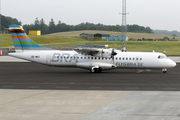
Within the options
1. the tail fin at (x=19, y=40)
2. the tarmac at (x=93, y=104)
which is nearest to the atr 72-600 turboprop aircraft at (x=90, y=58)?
the tail fin at (x=19, y=40)

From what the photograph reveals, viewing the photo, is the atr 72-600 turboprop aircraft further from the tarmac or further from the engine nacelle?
the tarmac

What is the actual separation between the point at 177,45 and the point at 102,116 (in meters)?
95.4

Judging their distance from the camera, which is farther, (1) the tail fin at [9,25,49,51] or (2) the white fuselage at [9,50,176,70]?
(1) the tail fin at [9,25,49,51]

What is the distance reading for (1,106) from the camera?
46.1ft

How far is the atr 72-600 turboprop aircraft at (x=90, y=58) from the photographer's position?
3092 centimetres

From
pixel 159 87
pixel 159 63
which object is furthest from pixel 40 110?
pixel 159 63

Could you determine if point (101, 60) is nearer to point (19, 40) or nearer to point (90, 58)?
point (90, 58)

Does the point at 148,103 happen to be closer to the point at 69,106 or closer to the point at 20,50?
the point at 69,106

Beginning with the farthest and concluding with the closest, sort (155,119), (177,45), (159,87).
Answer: (177,45) → (159,87) → (155,119)

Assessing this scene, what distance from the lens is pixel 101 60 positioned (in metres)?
31.8

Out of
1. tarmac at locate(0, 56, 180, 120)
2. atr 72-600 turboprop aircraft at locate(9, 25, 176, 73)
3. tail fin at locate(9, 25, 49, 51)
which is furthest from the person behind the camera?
tail fin at locate(9, 25, 49, 51)

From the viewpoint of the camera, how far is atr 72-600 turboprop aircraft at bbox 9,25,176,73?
1217 inches

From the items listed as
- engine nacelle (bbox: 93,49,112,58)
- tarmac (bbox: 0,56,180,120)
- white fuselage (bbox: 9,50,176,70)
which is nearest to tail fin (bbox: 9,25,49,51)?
white fuselage (bbox: 9,50,176,70)

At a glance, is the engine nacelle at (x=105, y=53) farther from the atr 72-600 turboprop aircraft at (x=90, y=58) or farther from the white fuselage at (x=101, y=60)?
the white fuselage at (x=101, y=60)
